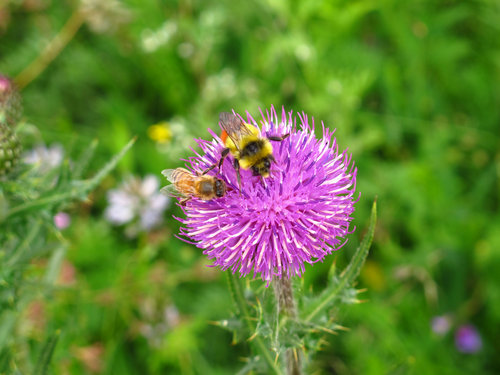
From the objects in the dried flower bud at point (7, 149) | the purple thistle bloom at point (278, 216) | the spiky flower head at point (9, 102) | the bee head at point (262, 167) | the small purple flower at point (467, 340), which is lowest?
the small purple flower at point (467, 340)

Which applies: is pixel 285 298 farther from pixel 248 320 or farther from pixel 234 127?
pixel 234 127

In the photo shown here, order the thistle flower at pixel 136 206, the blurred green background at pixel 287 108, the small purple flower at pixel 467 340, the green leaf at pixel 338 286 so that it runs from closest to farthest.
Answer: the green leaf at pixel 338 286 → the small purple flower at pixel 467 340 → the blurred green background at pixel 287 108 → the thistle flower at pixel 136 206

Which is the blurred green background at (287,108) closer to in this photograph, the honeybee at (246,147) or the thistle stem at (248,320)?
the thistle stem at (248,320)

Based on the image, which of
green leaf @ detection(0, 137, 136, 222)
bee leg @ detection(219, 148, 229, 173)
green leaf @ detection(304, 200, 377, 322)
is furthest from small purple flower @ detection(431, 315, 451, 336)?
green leaf @ detection(0, 137, 136, 222)

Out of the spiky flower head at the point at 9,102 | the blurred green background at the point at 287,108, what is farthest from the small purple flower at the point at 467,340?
the spiky flower head at the point at 9,102

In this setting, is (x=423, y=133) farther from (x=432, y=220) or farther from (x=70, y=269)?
(x=70, y=269)

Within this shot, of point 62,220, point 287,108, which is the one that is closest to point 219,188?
point 62,220

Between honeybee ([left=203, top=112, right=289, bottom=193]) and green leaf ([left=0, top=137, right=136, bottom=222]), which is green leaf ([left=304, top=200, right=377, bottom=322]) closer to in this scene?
honeybee ([left=203, top=112, right=289, bottom=193])
